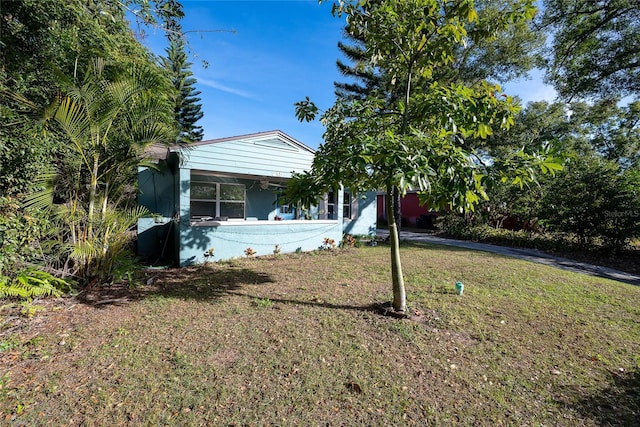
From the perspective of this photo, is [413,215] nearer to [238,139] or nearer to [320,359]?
[238,139]

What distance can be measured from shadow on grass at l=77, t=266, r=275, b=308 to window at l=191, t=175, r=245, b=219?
3.22m

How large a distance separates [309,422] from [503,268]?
7267 millimetres

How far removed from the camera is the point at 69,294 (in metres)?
4.54

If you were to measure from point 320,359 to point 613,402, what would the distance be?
8.95ft

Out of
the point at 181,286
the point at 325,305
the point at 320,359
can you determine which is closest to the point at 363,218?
the point at 325,305

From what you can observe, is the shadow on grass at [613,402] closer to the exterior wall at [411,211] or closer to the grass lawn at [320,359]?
the grass lawn at [320,359]

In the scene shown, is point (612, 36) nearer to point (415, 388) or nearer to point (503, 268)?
point (503, 268)

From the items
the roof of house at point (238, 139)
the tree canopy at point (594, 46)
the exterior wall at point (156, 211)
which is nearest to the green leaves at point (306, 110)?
the roof of house at point (238, 139)

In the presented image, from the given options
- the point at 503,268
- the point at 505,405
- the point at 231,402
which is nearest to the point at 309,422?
the point at 231,402

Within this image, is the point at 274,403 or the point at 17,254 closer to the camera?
the point at 274,403

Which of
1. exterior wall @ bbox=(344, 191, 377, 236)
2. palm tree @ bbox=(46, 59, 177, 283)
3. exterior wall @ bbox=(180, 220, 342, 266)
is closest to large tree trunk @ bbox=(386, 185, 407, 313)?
palm tree @ bbox=(46, 59, 177, 283)

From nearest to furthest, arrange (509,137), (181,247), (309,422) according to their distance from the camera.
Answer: (309,422) < (181,247) < (509,137)

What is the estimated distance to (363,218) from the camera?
13258 mm

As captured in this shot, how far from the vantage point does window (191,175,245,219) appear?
31.3ft
